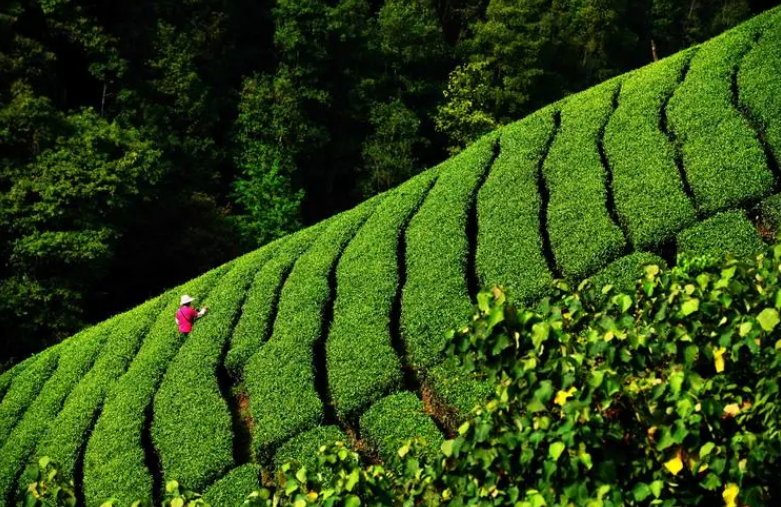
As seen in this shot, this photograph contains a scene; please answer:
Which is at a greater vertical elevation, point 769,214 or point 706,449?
point 706,449

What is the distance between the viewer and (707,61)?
19.1m

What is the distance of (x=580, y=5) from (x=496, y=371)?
36.8 m

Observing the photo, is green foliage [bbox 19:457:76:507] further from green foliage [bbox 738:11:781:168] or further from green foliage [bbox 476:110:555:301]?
green foliage [bbox 738:11:781:168]

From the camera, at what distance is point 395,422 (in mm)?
14188

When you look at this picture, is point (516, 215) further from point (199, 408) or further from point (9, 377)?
point (9, 377)

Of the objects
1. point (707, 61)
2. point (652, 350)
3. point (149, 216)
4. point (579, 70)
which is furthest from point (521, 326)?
point (579, 70)

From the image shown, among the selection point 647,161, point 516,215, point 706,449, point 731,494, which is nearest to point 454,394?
point 516,215

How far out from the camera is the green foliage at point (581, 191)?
15734mm

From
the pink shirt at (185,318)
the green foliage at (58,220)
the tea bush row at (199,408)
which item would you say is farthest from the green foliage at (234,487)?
the green foliage at (58,220)

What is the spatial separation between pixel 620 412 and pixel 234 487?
10.1 metres

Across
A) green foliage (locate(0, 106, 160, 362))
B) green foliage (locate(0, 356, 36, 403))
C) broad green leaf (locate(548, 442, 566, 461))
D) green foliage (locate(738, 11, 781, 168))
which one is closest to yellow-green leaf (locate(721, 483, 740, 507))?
broad green leaf (locate(548, 442, 566, 461))

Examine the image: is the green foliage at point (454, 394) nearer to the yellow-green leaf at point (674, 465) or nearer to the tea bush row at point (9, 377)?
the yellow-green leaf at point (674, 465)

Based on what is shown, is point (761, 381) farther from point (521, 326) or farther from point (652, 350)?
point (521, 326)

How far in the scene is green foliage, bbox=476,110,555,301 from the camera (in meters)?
16.0
